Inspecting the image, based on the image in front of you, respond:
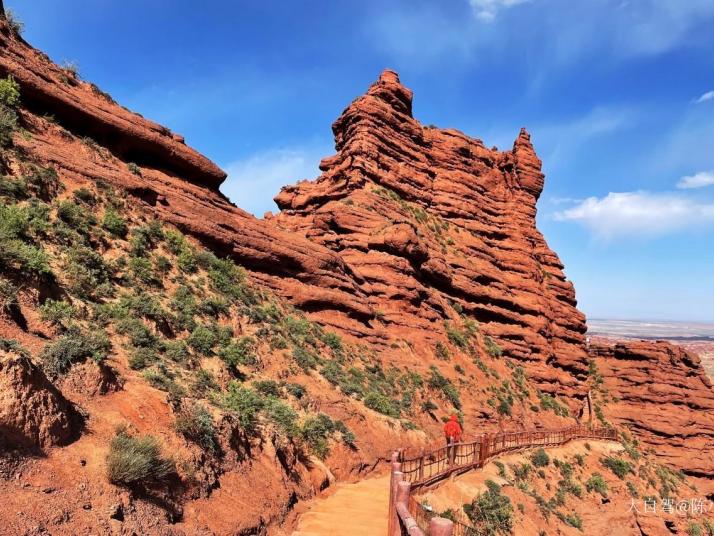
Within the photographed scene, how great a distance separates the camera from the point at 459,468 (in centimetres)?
1577

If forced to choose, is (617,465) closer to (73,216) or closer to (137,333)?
(137,333)

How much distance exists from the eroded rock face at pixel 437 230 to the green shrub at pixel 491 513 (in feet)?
47.0

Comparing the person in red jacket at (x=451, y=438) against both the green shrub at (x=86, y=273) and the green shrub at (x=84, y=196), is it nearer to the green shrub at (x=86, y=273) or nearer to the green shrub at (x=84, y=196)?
the green shrub at (x=86, y=273)

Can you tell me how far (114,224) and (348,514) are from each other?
14291 millimetres

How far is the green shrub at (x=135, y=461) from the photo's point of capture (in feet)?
21.9

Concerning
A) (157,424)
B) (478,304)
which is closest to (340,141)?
(478,304)

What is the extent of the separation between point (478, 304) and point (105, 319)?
1341 inches

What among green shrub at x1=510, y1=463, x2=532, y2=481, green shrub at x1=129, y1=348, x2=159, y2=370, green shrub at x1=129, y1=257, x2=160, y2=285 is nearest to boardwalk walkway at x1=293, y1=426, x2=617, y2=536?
green shrub at x1=510, y1=463, x2=532, y2=481

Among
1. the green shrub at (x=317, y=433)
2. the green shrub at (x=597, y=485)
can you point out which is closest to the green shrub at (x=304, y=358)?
the green shrub at (x=317, y=433)

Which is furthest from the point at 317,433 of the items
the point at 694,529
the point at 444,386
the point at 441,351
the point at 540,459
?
the point at 694,529

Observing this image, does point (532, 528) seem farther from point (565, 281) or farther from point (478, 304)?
point (565, 281)

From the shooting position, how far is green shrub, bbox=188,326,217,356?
48.7ft

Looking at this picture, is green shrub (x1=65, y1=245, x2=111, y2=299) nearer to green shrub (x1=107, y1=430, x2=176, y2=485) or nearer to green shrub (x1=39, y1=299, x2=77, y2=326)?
green shrub (x1=39, y1=299, x2=77, y2=326)

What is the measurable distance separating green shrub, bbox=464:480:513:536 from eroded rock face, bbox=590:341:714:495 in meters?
36.9
